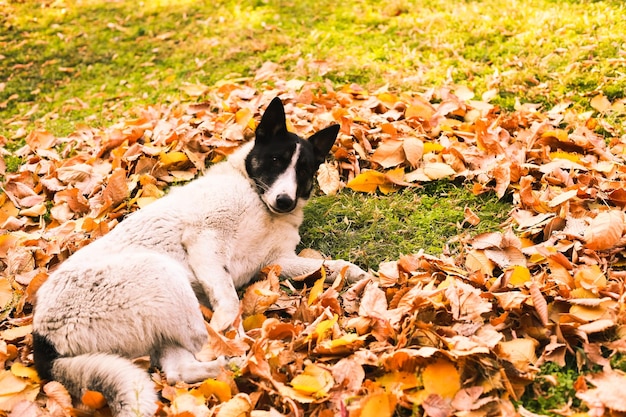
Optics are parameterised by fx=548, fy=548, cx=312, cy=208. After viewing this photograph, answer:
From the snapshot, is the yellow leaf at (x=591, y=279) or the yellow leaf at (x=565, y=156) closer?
the yellow leaf at (x=591, y=279)

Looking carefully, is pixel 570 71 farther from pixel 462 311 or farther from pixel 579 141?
pixel 462 311

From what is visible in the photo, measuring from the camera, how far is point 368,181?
483 centimetres

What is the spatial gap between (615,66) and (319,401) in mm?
5288

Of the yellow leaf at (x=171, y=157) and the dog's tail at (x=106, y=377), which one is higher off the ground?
the yellow leaf at (x=171, y=157)

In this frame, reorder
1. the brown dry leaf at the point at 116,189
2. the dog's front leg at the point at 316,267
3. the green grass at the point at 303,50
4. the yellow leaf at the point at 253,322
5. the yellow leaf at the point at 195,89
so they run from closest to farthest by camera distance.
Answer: the yellow leaf at the point at 253,322, the dog's front leg at the point at 316,267, the brown dry leaf at the point at 116,189, the green grass at the point at 303,50, the yellow leaf at the point at 195,89

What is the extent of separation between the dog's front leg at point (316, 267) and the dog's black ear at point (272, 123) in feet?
3.24

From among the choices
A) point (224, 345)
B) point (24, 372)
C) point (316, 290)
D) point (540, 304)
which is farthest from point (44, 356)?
point (540, 304)

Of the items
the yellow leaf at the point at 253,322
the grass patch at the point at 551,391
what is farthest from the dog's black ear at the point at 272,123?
the grass patch at the point at 551,391

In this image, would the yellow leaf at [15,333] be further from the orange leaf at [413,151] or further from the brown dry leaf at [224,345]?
the orange leaf at [413,151]

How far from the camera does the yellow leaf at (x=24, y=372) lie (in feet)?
10.3

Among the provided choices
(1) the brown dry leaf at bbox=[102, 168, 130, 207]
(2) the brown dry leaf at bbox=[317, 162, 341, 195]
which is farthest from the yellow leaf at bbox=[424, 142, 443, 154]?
(1) the brown dry leaf at bbox=[102, 168, 130, 207]

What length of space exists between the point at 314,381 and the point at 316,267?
124cm

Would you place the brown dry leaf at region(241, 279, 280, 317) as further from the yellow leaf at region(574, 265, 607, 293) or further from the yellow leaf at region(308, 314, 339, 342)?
the yellow leaf at region(574, 265, 607, 293)

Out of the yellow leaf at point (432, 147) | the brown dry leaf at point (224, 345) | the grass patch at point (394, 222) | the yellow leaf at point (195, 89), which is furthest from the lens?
the yellow leaf at point (195, 89)
